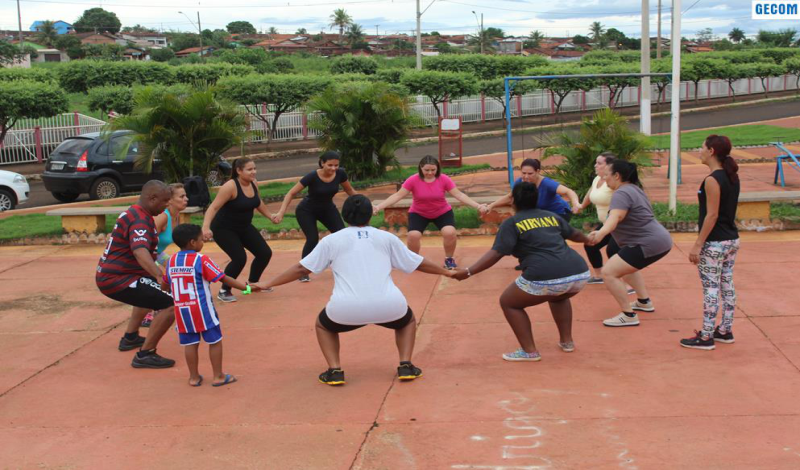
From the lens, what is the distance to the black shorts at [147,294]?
6.55 metres

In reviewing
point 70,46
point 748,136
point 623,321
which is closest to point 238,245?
point 623,321

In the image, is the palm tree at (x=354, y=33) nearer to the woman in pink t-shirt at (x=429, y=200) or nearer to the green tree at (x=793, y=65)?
the green tree at (x=793, y=65)

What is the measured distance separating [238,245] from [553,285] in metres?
3.86

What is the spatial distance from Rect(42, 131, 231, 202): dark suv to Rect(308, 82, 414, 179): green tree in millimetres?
2462

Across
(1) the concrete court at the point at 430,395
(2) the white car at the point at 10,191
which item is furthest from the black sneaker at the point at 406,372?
(2) the white car at the point at 10,191

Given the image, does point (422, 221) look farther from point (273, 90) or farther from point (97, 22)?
point (97, 22)

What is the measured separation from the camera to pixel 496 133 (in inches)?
1364

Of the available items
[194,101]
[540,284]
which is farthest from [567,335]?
[194,101]

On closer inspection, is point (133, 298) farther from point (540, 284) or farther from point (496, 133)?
point (496, 133)

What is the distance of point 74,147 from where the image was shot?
18.4 m

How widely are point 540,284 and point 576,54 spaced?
11555 centimetres

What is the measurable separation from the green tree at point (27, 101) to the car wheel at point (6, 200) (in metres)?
9.85

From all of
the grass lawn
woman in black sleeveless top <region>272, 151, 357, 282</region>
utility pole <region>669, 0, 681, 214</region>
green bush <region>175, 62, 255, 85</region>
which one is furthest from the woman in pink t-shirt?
green bush <region>175, 62, 255, 85</region>

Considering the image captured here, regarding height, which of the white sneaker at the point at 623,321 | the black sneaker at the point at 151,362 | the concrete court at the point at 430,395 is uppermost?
the white sneaker at the point at 623,321
